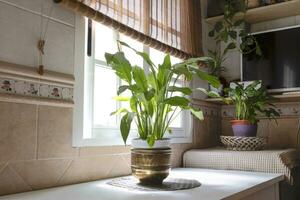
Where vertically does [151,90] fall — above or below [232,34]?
below

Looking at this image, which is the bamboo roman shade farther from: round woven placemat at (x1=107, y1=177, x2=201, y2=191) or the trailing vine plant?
round woven placemat at (x1=107, y1=177, x2=201, y2=191)

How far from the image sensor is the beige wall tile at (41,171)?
123 centimetres

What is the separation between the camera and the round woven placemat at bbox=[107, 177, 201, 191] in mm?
1318

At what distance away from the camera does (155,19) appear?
6.29ft

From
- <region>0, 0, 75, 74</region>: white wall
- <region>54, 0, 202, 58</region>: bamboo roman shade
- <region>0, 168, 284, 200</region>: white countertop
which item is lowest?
<region>0, 168, 284, 200</region>: white countertop

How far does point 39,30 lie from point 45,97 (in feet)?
0.88

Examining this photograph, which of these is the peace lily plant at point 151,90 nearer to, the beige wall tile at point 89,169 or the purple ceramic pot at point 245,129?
the beige wall tile at point 89,169

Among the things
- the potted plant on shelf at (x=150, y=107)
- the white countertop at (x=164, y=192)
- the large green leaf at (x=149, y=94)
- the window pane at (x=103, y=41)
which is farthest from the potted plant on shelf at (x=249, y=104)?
the large green leaf at (x=149, y=94)

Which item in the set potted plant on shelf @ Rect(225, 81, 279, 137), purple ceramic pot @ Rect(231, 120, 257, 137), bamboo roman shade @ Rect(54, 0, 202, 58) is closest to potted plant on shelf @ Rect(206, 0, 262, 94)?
bamboo roman shade @ Rect(54, 0, 202, 58)

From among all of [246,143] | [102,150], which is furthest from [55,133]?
[246,143]

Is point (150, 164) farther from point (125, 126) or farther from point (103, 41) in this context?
Result: point (103, 41)

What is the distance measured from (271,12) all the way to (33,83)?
1779 millimetres

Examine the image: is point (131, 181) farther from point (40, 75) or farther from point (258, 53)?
point (258, 53)

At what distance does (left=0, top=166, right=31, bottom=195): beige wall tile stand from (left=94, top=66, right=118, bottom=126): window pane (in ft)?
1.69
